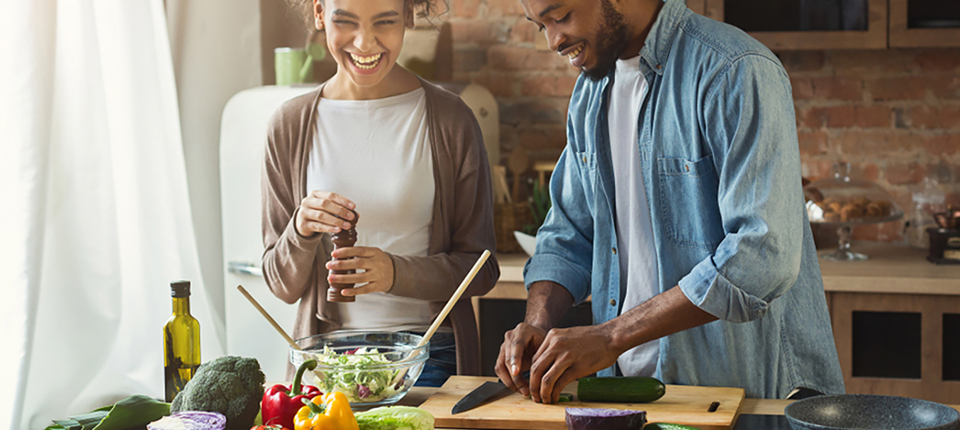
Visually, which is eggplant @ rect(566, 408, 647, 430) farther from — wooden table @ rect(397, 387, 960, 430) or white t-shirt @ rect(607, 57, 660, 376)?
white t-shirt @ rect(607, 57, 660, 376)

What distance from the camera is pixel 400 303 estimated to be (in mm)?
1662

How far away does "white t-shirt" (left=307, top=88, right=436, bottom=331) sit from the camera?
1.66m

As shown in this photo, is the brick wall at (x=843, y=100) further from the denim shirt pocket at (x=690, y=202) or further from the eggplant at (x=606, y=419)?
the eggplant at (x=606, y=419)

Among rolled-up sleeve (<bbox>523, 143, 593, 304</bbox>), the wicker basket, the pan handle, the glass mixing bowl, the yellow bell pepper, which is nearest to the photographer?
the yellow bell pepper

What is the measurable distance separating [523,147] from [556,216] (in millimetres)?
1443

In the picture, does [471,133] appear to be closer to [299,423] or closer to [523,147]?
[299,423]

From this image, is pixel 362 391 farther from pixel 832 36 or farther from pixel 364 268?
pixel 832 36

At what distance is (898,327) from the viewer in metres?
2.50

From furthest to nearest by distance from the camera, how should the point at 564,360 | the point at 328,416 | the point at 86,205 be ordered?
1. the point at 86,205
2. the point at 564,360
3. the point at 328,416

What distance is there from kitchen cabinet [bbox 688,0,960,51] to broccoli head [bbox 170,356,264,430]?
209cm

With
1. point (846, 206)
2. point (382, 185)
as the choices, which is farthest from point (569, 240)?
point (846, 206)

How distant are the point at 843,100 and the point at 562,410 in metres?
2.15

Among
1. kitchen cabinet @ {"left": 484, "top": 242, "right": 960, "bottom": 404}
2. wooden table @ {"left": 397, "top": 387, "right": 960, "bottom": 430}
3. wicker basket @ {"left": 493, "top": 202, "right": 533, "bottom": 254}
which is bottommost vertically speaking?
kitchen cabinet @ {"left": 484, "top": 242, "right": 960, "bottom": 404}

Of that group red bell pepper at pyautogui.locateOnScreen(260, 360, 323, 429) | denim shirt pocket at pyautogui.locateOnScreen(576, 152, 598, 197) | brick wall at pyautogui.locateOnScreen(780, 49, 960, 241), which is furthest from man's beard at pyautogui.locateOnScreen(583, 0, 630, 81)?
brick wall at pyautogui.locateOnScreen(780, 49, 960, 241)
